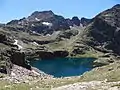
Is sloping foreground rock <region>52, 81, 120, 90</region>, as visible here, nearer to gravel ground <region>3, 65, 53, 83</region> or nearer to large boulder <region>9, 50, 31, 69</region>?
gravel ground <region>3, 65, 53, 83</region>

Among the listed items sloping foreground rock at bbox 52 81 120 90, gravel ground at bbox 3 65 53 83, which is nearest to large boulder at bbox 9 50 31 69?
gravel ground at bbox 3 65 53 83

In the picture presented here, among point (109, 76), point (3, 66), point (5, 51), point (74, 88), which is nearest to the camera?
point (74, 88)

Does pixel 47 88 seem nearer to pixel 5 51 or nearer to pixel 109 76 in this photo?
pixel 109 76

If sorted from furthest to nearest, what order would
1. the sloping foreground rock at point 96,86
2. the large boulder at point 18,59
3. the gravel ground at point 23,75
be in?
1. the large boulder at point 18,59
2. the gravel ground at point 23,75
3. the sloping foreground rock at point 96,86

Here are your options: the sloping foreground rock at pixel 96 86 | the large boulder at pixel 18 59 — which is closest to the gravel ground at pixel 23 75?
the large boulder at pixel 18 59

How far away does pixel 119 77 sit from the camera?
46.4m

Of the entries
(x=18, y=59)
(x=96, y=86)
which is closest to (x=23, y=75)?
(x=18, y=59)

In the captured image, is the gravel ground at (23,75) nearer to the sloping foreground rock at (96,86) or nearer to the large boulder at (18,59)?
the large boulder at (18,59)

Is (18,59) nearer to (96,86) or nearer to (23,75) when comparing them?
(23,75)

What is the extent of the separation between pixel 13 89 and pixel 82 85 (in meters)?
9.46

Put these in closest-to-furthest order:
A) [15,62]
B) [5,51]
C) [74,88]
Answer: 1. [74,88]
2. [15,62]
3. [5,51]

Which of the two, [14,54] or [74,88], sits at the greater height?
[14,54]

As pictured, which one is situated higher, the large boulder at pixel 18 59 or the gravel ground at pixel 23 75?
the large boulder at pixel 18 59

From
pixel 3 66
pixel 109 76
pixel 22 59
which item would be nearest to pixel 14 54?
pixel 22 59
